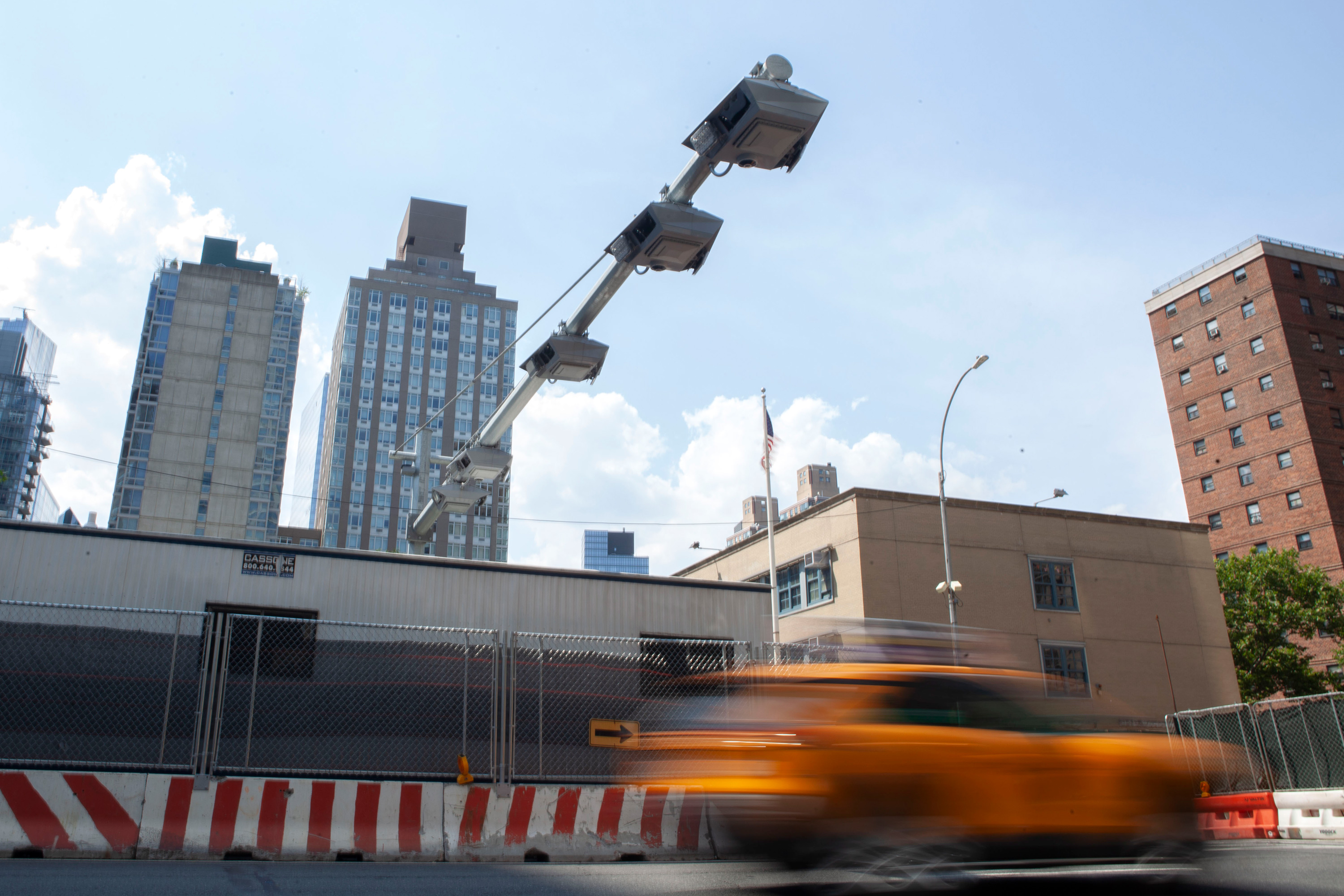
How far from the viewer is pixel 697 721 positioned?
299 inches

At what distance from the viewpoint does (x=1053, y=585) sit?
107ft

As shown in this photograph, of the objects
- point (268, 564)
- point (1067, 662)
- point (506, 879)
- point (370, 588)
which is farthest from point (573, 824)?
point (1067, 662)

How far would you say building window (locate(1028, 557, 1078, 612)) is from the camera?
3222cm

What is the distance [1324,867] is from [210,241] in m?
132

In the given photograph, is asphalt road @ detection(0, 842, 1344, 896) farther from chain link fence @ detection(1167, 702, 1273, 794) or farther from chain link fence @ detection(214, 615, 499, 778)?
chain link fence @ detection(1167, 702, 1273, 794)

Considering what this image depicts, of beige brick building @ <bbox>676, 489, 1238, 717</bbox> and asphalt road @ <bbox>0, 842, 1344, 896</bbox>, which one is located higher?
beige brick building @ <bbox>676, 489, 1238, 717</bbox>

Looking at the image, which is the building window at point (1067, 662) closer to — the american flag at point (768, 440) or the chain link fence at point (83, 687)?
the american flag at point (768, 440)

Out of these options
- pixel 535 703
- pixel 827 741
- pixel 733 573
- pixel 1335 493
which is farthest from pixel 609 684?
pixel 1335 493

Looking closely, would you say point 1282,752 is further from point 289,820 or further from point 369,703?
point 289,820

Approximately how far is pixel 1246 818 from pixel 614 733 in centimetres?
1051

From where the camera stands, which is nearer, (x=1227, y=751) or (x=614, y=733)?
(x=614, y=733)

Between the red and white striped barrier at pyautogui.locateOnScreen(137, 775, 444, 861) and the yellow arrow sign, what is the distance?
353 cm

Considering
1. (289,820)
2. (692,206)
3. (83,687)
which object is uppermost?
(692,206)

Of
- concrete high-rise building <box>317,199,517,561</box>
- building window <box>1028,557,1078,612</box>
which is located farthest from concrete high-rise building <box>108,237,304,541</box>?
building window <box>1028,557,1078,612</box>
